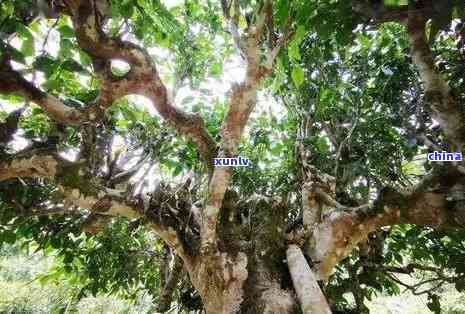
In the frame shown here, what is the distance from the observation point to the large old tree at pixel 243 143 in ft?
8.36

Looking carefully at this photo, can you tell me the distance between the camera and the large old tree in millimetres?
2549

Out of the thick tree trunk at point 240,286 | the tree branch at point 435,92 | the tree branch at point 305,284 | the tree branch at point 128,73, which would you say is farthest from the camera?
the thick tree trunk at point 240,286

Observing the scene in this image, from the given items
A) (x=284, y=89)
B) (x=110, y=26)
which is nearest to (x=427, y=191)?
(x=284, y=89)

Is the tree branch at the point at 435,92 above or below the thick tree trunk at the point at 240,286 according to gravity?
above

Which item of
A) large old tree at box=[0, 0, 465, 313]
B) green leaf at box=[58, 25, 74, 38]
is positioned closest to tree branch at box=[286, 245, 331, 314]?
large old tree at box=[0, 0, 465, 313]

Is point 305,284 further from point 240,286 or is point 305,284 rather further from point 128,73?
point 128,73

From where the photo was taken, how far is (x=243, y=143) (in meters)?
5.11

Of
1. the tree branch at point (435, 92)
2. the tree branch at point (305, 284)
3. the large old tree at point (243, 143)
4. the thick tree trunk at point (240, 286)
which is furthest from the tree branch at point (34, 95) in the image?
the tree branch at point (435, 92)

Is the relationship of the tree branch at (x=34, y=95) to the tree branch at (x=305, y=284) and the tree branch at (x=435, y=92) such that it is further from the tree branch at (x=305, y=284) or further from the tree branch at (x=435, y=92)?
the tree branch at (x=435, y=92)

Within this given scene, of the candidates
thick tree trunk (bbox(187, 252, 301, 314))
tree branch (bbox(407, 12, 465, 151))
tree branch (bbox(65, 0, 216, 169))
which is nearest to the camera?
tree branch (bbox(65, 0, 216, 169))

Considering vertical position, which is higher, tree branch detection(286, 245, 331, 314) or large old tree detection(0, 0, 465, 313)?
large old tree detection(0, 0, 465, 313)

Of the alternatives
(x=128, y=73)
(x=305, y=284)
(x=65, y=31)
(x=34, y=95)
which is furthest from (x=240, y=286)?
(x=65, y=31)

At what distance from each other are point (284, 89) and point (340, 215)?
1.82 m

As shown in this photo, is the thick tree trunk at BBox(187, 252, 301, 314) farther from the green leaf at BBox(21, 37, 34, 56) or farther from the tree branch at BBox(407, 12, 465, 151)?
the green leaf at BBox(21, 37, 34, 56)
